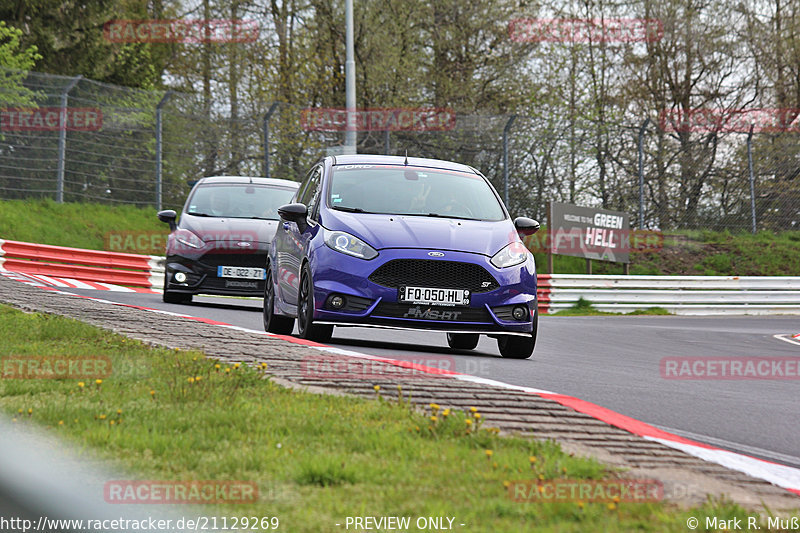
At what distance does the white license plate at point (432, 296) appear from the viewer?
29.2 ft

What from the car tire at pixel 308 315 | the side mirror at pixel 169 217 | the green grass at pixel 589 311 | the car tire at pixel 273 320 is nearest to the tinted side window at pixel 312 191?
the car tire at pixel 308 315

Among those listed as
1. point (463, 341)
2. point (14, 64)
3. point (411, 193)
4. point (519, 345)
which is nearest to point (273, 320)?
point (463, 341)

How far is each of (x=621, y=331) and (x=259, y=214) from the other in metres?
5.53

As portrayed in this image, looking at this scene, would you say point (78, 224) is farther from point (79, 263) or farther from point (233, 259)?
point (233, 259)

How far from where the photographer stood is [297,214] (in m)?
9.96

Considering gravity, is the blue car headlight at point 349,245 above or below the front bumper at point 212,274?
above

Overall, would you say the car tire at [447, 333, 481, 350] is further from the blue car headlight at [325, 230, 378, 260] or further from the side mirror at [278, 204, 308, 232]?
the blue car headlight at [325, 230, 378, 260]

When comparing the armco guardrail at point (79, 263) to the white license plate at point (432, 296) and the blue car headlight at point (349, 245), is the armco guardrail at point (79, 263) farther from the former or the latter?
the white license plate at point (432, 296)

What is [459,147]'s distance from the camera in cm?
2606

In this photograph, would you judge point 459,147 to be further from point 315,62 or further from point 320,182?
point 320,182

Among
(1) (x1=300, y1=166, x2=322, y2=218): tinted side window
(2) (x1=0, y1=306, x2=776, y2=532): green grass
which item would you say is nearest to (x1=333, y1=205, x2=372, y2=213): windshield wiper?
(1) (x1=300, y1=166, x2=322, y2=218): tinted side window

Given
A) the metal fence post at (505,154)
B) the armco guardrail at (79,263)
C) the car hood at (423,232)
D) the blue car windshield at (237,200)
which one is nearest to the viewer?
the car hood at (423,232)

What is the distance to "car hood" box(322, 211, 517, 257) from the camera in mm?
9023

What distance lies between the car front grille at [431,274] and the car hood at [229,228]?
6.08 meters
